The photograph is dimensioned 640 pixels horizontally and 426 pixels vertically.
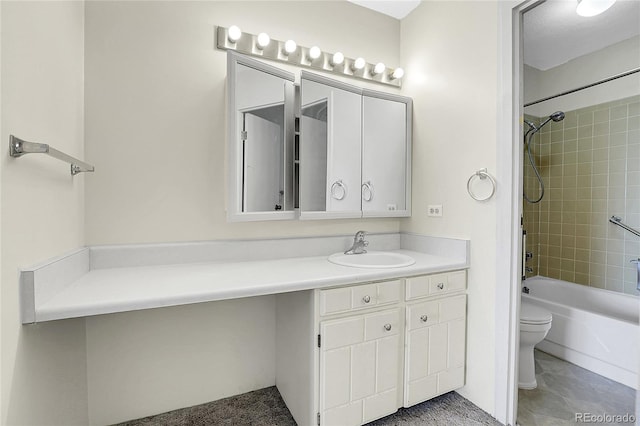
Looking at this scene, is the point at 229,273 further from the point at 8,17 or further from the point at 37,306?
the point at 8,17

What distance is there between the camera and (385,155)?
2.05 meters

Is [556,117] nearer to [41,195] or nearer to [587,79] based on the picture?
→ [587,79]

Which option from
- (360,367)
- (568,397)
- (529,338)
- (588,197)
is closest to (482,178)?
(529,338)

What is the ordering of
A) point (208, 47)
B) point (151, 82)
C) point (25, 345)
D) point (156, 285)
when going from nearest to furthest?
point (25, 345), point (156, 285), point (151, 82), point (208, 47)

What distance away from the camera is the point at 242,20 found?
170cm

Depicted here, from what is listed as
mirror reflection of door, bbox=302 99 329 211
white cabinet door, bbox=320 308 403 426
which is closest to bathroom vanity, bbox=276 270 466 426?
white cabinet door, bbox=320 308 403 426

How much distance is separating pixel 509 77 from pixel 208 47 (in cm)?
157

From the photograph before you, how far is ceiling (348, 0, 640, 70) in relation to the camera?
1958mm

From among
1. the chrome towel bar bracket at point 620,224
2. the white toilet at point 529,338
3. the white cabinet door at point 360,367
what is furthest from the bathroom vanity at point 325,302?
the chrome towel bar bracket at point 620,224

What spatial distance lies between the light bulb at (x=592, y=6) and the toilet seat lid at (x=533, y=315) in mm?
1818

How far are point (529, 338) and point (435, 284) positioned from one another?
0.78 metres

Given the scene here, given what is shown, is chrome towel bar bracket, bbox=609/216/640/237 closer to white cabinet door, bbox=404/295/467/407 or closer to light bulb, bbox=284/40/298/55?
white cabinet door, bbox=404/295/467/407

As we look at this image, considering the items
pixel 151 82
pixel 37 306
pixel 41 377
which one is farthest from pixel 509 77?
pixel 41 377

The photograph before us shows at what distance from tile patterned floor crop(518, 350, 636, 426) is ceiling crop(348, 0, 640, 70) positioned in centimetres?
230
